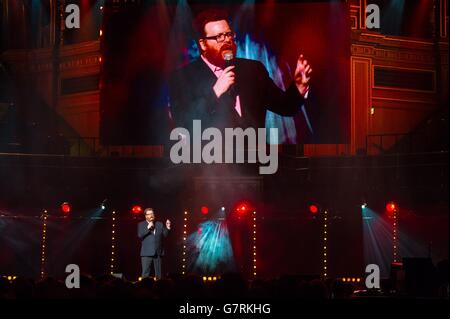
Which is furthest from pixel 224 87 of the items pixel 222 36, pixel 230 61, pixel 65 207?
pixel 65 207

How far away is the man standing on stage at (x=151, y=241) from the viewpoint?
1182cm

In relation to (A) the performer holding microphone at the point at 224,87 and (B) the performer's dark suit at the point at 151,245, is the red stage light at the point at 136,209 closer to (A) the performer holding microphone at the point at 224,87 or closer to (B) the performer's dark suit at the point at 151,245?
(B) the performer's dark suit at the point at 151,245

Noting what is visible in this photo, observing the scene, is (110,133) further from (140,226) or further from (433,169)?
(433,169)

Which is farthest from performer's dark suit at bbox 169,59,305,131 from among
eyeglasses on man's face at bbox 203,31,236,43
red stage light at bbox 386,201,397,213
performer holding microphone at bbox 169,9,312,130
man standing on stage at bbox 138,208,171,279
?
red stage light at bbox 386,201,397,213

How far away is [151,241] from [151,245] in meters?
0.07

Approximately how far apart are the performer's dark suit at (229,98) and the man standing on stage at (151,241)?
1804 mm

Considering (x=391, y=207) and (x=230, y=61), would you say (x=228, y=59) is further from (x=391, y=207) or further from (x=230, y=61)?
(x=391, y=207)

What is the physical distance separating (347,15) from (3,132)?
6.17m

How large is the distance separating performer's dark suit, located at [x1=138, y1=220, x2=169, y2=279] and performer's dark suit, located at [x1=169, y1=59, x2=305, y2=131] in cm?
188

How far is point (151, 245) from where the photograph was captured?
39.1 ft

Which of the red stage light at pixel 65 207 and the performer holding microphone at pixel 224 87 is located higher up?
the performer holding microphone at pixel 224 87

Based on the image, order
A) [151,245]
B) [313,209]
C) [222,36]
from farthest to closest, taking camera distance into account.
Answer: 1. [313,209]
2. [222,36]
3. [151,245]

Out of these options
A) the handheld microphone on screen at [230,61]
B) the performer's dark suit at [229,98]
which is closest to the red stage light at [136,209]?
the performer's dark suit at [229,98]
